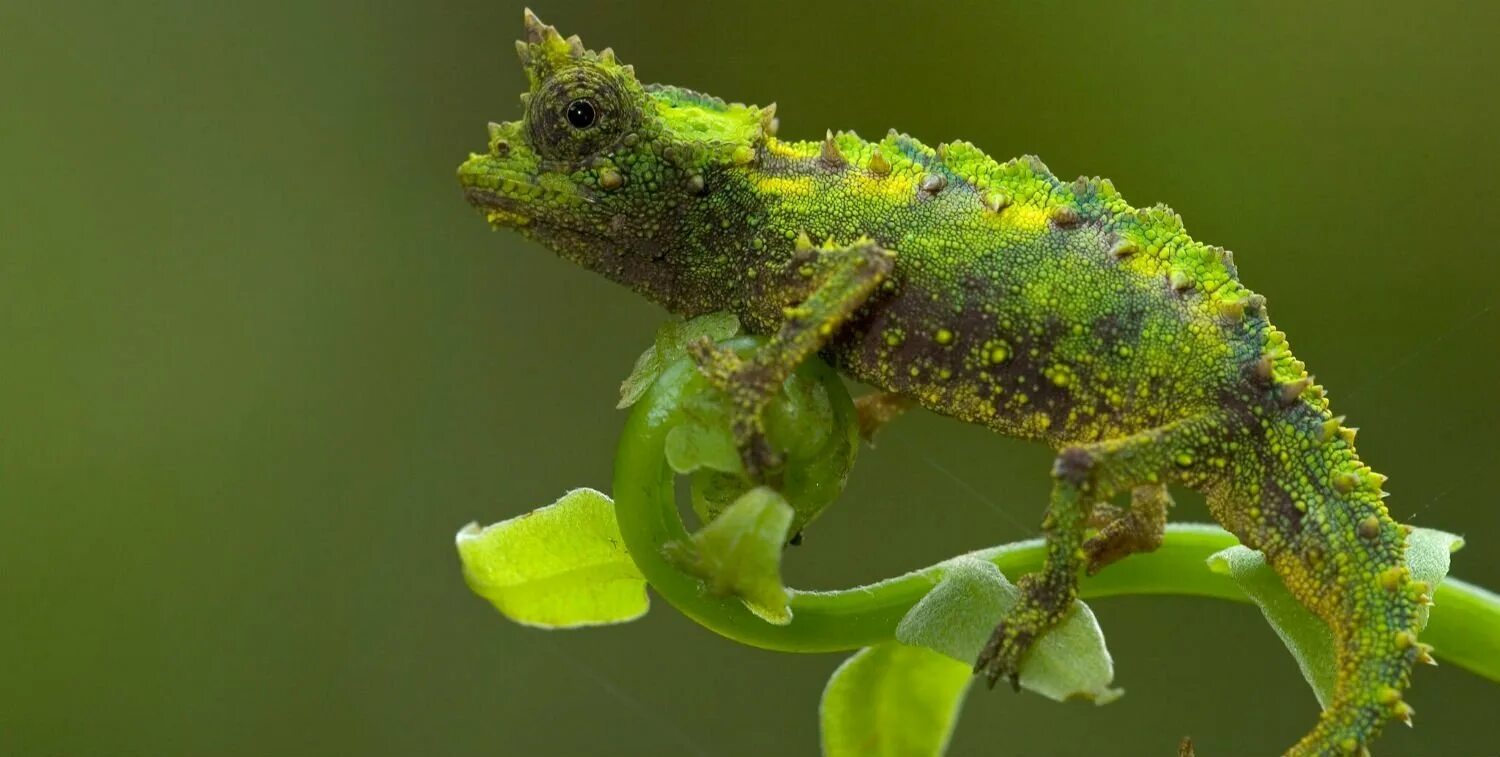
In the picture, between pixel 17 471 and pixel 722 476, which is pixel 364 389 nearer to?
pixel 17 471

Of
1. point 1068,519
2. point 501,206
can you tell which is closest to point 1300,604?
point 1068,519

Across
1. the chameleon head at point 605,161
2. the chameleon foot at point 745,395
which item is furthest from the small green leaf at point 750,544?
the chameleon head at point 605,161

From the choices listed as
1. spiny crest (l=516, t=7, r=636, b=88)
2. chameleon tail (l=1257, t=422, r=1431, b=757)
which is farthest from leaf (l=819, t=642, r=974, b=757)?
spiny crest (l=516, t=7, r=636, b=88)

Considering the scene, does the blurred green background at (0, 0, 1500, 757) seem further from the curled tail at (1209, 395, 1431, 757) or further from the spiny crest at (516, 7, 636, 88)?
the curled tail at (1209, 395, 1431, 757)

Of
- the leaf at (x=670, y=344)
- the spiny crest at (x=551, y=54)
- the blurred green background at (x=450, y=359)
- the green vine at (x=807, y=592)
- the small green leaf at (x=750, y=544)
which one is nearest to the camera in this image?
the small green leaf at (x=750, y=544)

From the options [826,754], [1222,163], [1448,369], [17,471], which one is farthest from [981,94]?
[17,471]

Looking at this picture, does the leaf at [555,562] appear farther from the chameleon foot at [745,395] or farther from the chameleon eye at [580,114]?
the chameleon eye at [580,114]
